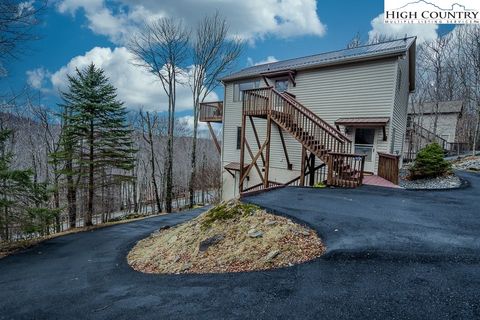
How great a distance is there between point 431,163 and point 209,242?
9.86 meters

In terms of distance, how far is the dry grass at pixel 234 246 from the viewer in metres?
4.08

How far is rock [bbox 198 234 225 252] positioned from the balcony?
12.3 m

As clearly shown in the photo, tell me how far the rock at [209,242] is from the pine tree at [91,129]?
10.0 m

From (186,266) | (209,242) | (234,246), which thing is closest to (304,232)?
(234,246)

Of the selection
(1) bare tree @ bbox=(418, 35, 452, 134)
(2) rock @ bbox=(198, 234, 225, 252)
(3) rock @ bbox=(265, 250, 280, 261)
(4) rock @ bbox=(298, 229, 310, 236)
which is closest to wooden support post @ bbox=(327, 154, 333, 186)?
(4) rock @ bbox=(298, 229, 310, 236)

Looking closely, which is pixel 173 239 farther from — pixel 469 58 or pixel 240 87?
pixel 469 58

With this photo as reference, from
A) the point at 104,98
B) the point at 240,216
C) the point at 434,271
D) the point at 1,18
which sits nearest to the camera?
the point at 434,271

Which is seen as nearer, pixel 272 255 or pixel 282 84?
Result: pixel 272 255

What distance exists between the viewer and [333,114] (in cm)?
1161

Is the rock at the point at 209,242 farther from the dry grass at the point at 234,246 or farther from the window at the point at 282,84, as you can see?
the window at the point at 282,84

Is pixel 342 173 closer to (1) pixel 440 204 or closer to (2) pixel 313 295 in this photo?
(1) pixel 440 204

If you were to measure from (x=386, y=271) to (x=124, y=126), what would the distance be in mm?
13353

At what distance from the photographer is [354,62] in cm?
1085

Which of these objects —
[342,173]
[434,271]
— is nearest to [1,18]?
[434,271]
